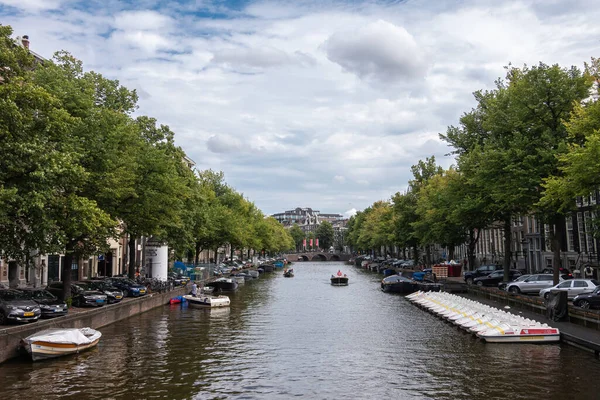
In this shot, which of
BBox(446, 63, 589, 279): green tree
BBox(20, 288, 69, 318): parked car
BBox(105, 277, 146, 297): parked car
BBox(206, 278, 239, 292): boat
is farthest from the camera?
BBox(206, 278, 239, 292): boat

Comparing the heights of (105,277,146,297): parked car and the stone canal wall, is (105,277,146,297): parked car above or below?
above

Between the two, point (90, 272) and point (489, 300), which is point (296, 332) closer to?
point (489, 300)

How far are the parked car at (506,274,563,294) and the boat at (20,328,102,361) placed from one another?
32.8 meters

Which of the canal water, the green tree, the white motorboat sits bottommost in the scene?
the canal water

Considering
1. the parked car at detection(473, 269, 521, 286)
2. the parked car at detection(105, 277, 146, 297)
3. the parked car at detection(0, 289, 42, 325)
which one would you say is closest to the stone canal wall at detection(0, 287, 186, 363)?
the parked car at detection(0, 289, 42, 325)

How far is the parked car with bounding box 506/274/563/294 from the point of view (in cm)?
4291

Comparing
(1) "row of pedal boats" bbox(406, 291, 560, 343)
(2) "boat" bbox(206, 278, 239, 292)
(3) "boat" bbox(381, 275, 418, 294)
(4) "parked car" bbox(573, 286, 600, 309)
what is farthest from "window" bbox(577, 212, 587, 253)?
(2) "boat" bbox(206, 278, 239, 292)

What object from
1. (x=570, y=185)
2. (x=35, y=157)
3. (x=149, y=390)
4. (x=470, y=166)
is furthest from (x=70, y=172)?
(x=470, y=166)

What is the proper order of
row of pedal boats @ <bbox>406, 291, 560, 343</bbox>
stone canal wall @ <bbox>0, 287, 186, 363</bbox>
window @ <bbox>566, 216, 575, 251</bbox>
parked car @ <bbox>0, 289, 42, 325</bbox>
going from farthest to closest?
window @ <bbox>566, 216, 575, 251</bbox>, row of pedal boats @ <bbox>406, 291, 560, 343</bbox>, parked car @ <bbox>0, 289, 42, 325</bbox>, stone canal wall @ <bbox>0, 287, 186, 363</bbox>

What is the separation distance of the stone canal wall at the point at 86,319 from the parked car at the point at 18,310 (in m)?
0.45

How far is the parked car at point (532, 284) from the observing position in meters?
42.9

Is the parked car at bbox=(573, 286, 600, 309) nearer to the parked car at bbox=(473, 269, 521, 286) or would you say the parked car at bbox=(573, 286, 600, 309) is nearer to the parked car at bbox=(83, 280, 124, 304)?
the parked car at bbox=(473, 269, 521, 286)

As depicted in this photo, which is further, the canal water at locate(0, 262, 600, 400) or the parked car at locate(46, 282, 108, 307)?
the parked car at locate(46, 282, 108, 307)

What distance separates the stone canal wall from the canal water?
0.61 meters
